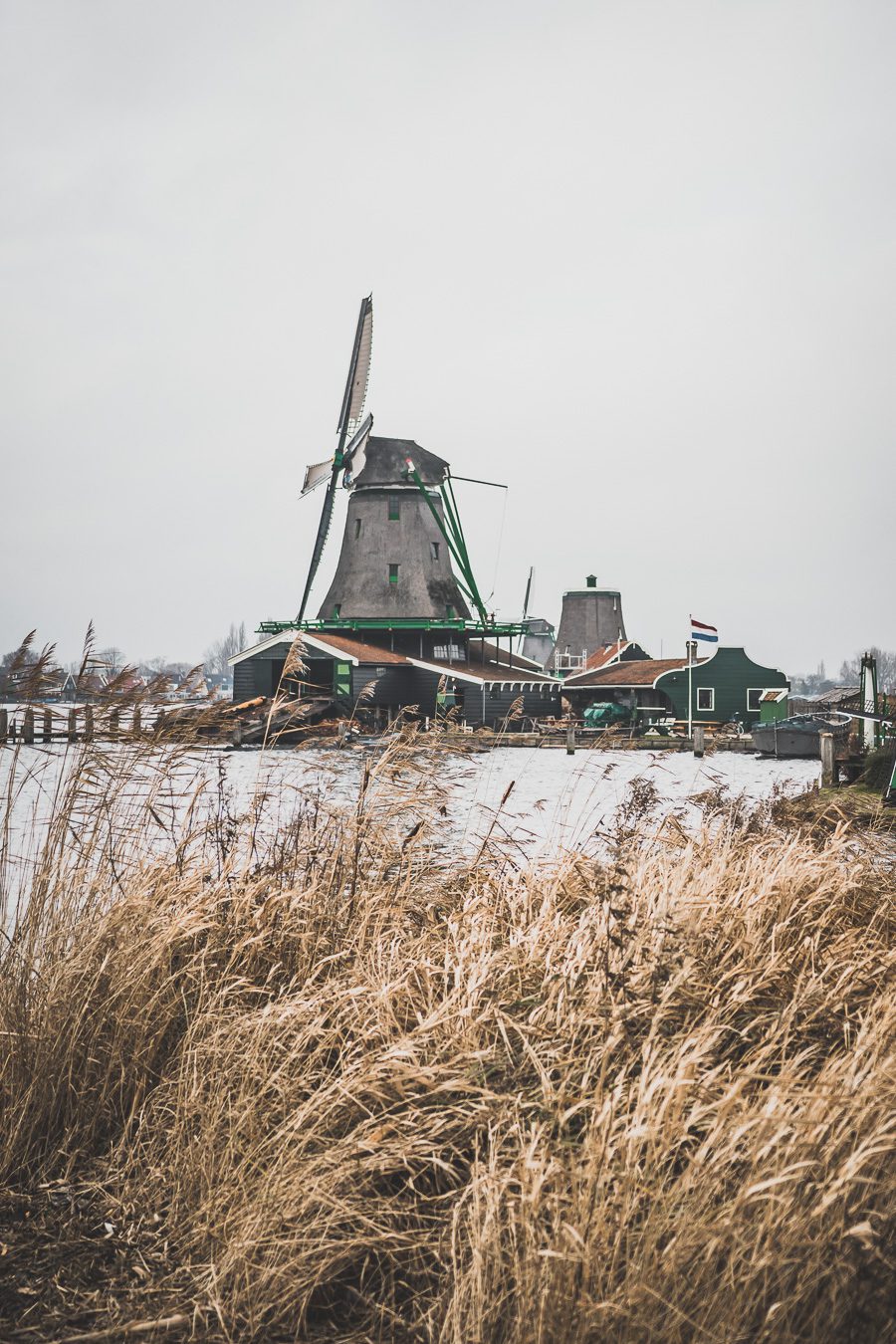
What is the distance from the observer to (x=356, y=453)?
4747 cm

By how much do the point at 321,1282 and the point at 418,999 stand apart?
1.26 metres

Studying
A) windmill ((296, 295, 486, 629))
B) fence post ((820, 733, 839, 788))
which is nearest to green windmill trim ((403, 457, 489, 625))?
windmill ((296, 295, 486, 629))

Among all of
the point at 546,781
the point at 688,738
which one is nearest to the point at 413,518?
the point at 688,738

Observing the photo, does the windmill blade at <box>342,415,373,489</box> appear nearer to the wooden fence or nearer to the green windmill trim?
the green windmill trim

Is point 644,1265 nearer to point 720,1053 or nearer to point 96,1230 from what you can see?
point 720,1053

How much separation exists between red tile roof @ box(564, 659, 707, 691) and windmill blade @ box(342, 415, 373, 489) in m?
14.5

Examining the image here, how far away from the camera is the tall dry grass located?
8.25 feet

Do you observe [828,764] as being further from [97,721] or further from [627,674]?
[627,674]

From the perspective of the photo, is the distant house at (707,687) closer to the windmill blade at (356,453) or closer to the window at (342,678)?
the window at (342,678)

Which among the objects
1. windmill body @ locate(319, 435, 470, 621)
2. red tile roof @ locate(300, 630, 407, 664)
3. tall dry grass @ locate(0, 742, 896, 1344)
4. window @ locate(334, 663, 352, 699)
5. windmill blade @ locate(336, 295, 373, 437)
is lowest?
tall dry grass @ locate(0, 742, 896, 1344)

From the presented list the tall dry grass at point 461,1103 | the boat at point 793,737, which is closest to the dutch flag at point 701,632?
the boat at point 793,737

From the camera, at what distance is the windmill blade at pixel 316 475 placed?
4912 centimetres

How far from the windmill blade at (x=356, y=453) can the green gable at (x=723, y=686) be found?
54.6ft

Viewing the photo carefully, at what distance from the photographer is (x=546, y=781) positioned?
27422 millimetres
